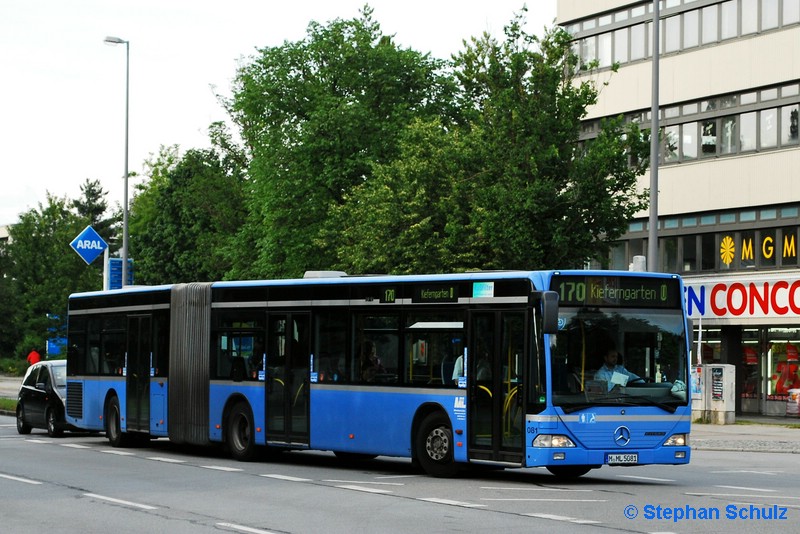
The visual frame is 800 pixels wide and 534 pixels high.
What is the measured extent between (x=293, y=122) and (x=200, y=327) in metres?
30.4

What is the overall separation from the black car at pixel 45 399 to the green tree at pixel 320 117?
63.4ft

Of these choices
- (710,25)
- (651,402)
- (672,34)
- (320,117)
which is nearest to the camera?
(651,402)

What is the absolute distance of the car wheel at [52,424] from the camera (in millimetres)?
30062

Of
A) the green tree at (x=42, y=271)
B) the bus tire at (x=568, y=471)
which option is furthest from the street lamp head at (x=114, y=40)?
the bus tire at (x=568, y=471)

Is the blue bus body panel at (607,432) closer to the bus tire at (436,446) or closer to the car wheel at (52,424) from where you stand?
the bus tire at (436,446)

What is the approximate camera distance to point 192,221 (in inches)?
3135

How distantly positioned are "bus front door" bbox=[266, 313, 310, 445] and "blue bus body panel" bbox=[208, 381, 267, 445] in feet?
0.61

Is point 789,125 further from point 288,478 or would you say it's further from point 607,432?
point 288,478

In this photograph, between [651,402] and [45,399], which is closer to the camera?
[651,402]

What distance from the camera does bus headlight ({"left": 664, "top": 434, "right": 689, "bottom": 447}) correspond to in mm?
17719

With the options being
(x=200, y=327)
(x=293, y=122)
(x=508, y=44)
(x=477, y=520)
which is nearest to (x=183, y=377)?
(x=200, y=327)

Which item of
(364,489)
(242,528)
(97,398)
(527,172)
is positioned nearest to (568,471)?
(364,489)

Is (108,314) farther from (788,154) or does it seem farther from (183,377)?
(788,154)

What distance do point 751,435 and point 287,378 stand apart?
14.2m
